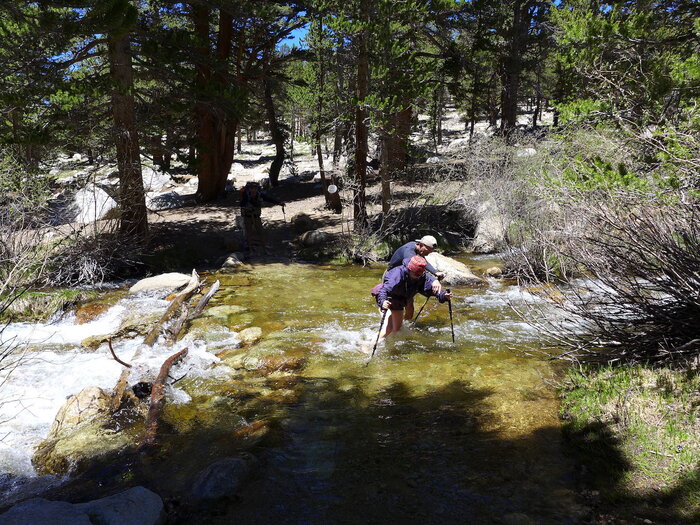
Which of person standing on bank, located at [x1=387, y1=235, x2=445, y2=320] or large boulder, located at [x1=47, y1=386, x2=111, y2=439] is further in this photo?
person standing on bank, located at [x1=387, y1=235, x2=445, y2=320]

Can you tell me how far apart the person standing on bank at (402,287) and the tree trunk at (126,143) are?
743 cm

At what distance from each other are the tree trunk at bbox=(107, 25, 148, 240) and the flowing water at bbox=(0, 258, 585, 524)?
154 inches

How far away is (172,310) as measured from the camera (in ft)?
26.7

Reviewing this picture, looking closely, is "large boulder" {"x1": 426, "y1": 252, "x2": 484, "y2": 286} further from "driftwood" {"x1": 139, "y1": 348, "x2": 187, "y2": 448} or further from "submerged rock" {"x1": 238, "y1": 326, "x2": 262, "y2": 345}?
"driftwood" {"x1": 139, "y1": 348, "x2": 187, "y2": 448}

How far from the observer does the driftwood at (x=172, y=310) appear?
7131 millimetres

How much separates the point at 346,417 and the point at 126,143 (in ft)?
30.9

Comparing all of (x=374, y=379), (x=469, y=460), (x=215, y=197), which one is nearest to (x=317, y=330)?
(x=374, y=379)

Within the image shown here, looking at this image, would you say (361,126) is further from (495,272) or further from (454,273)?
(495,272)

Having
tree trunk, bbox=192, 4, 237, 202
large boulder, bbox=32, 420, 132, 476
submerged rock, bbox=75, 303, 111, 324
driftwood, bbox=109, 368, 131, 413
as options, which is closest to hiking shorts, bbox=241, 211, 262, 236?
tree trunk, bbox=192, 4, 237, 202

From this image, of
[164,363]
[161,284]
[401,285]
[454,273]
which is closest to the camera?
[164,363]

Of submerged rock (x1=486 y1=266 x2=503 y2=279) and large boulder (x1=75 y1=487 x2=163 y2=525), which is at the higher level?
large boulder (x1=75 y1=487 x2=163 y2=525)

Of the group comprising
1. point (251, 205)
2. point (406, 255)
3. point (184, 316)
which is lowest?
point (184, 316)

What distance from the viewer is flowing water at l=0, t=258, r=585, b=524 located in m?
3.61

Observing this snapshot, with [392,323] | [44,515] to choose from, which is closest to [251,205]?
[392,323]
